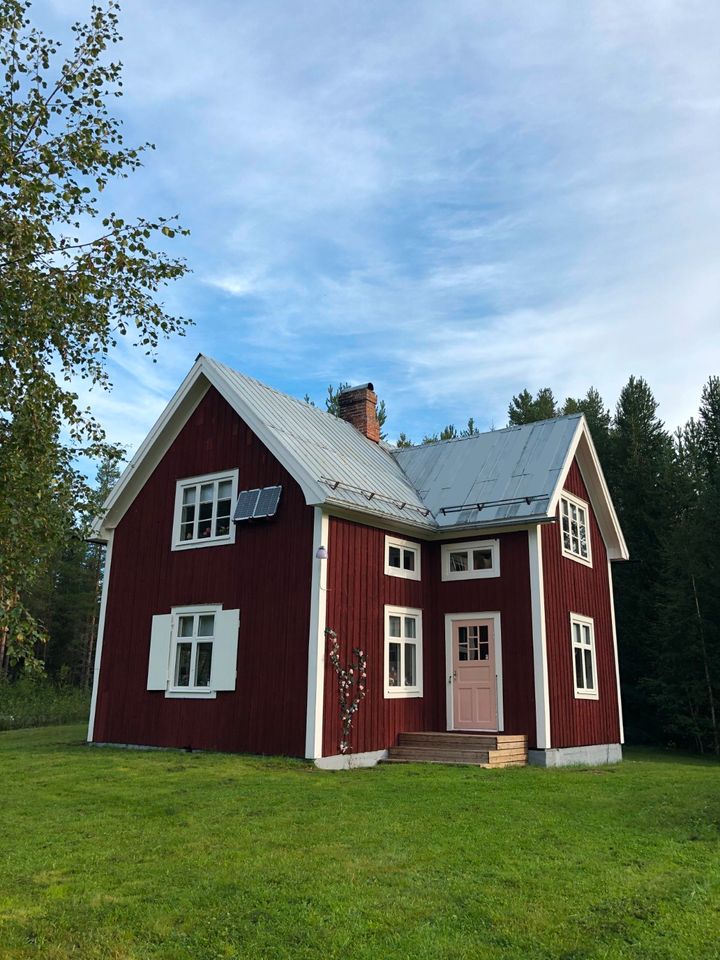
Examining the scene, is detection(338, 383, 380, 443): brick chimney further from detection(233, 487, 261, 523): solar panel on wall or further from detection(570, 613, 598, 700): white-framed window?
detection(570, 613, 598, 700): white-framed window

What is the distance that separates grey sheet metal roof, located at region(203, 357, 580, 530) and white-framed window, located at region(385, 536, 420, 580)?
0.51 m

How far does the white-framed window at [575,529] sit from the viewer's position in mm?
16438

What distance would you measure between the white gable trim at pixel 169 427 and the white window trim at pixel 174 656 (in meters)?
2.25

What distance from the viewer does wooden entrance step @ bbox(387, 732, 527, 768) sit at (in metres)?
12.9

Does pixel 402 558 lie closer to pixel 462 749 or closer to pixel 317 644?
pixel 317 644

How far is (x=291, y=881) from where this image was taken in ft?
18.9

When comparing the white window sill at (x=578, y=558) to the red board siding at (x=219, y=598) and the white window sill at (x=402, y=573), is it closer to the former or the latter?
the white window sill at (x=402, y=573)

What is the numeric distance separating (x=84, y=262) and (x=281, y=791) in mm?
6200

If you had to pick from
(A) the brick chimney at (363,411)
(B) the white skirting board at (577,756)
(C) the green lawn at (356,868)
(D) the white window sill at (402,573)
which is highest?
(A) the brick chimney at (363,411)

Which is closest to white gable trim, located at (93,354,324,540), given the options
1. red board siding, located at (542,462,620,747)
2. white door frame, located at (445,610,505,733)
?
white door frame, located at (445,610,505,733)

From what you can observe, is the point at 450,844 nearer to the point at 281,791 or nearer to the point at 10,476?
the point at 281,791

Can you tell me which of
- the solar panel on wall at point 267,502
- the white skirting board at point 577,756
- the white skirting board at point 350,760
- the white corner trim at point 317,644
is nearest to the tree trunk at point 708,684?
the white skirting board at point 577,756

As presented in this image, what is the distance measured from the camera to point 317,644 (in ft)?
41.6

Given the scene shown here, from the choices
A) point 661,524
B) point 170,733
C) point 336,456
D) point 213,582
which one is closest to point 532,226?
point 336,456
